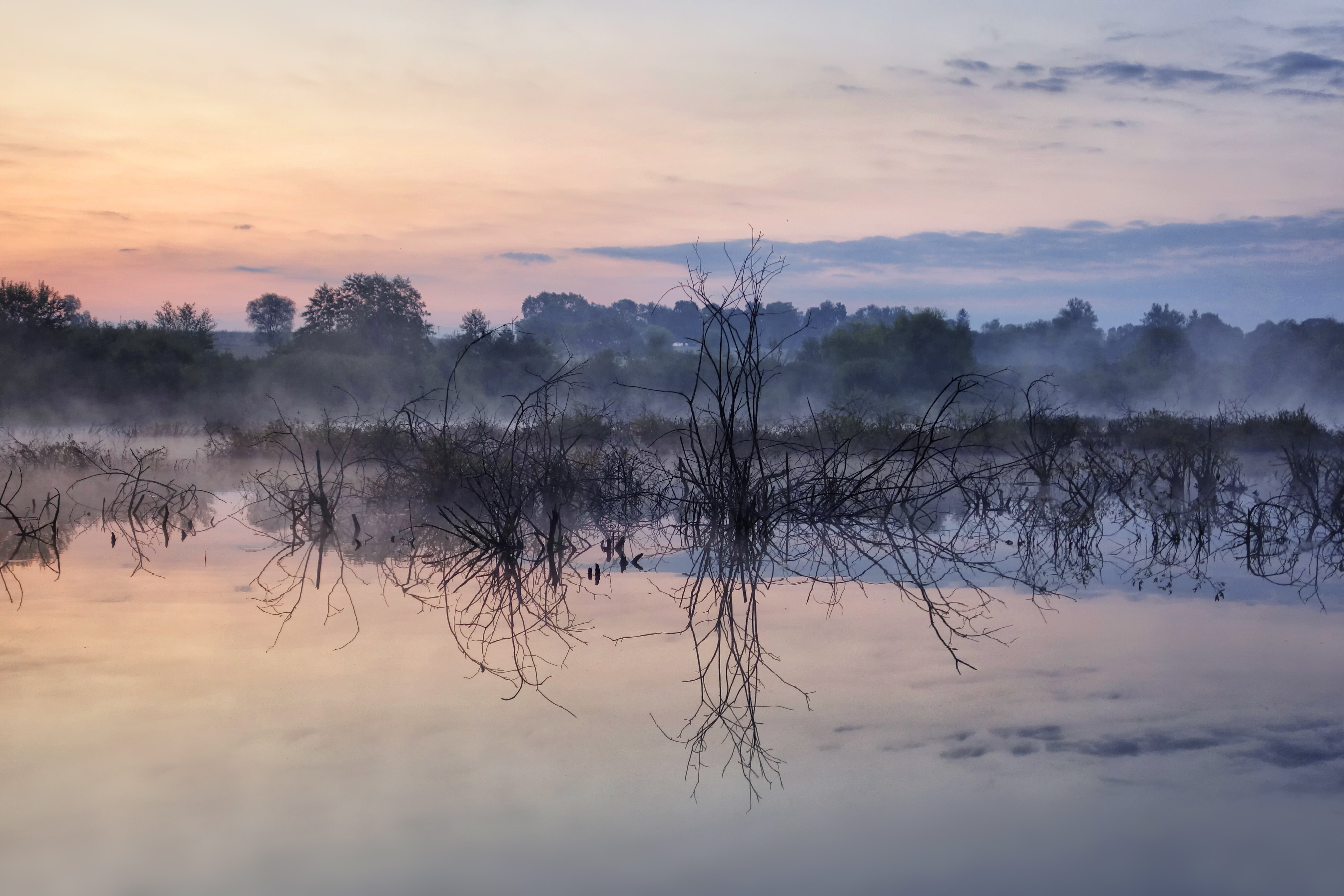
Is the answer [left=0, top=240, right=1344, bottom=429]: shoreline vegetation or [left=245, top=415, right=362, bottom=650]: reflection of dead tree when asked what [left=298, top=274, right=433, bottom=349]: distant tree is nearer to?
[left=0, top=240, right=1344, bottom=429]: shoreline vegetation

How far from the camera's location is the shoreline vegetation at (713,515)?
518 cm

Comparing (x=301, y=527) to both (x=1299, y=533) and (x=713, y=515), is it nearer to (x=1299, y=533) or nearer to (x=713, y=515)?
(x=713, y=515)

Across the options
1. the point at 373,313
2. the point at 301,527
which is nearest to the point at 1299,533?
the point at 301,527

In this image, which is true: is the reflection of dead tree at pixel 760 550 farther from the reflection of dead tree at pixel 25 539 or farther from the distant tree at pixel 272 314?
the distant tree at pixel 272 314

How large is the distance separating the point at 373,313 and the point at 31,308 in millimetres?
19431

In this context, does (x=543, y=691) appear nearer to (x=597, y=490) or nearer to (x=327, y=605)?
(x=327, y=605)

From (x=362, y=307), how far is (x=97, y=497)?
141 ft

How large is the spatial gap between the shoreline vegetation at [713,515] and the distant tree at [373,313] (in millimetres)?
32130

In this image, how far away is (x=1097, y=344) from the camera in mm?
81562

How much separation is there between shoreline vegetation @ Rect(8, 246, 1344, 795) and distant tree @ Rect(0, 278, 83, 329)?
16.6 m

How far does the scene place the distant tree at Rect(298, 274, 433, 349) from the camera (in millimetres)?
52219

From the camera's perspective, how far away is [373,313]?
52.8m

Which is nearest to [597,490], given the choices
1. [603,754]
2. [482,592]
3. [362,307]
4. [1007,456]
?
[482,592]

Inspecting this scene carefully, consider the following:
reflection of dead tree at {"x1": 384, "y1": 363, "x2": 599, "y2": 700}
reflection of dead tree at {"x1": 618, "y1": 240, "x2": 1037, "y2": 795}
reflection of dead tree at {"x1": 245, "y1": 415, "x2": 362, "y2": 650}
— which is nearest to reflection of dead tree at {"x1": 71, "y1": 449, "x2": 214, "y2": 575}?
reflection of dead tree at {"x1": 245, "y1": 415, "x2": 362, "y2": 650}
